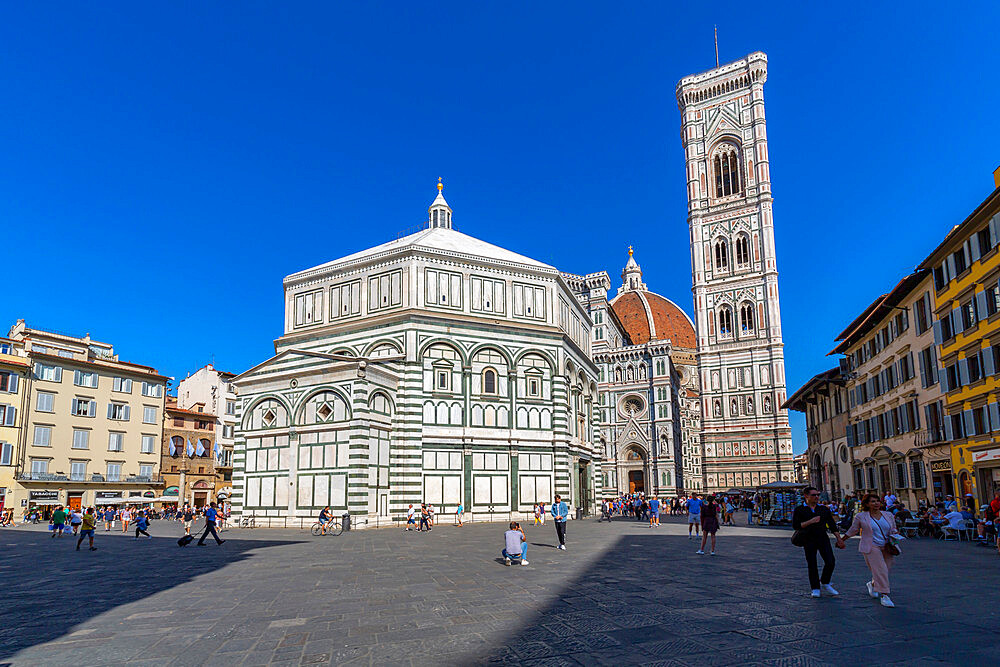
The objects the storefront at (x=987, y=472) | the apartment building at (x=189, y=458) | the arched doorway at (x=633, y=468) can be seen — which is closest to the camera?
the storefront at (x=987, y=472)

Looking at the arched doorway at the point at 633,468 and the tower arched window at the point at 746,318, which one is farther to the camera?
the tower arched window at the point at 746,318

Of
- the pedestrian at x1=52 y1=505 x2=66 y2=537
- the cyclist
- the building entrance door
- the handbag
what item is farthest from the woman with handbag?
the building entrance door

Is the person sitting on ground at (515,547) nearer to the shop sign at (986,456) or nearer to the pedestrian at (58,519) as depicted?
the shop sign at (986,456)

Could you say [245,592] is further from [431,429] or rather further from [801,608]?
[431,429]

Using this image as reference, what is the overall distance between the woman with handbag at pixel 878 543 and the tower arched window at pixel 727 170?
79198mm

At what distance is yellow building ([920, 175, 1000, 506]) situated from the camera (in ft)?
78.7

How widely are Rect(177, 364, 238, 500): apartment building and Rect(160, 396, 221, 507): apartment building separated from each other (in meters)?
0.62

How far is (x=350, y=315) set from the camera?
1624 inches

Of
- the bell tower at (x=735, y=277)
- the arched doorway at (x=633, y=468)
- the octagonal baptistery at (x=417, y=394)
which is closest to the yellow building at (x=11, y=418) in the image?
the octagonal baptistery at (x=417, y=394)

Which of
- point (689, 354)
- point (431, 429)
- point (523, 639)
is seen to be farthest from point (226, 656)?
point (689, 354)

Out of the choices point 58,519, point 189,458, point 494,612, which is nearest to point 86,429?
point 189,458

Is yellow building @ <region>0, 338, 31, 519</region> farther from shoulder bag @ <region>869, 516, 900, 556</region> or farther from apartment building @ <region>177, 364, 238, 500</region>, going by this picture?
shoulder bag @ <region>869, 516, 900, 556</region>

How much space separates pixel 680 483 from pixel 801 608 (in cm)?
7021

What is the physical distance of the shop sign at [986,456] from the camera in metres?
23.9
